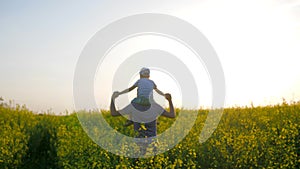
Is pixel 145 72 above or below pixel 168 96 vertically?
above

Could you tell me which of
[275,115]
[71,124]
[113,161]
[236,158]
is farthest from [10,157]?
[275,115]

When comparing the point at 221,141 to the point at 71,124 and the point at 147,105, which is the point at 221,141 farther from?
the point at 71,124

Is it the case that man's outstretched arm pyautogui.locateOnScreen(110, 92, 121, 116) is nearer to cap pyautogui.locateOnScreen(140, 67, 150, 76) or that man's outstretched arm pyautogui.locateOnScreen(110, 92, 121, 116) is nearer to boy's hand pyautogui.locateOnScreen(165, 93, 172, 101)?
cap pyautogui.locateOnScreen(140, 67, 150, 76)

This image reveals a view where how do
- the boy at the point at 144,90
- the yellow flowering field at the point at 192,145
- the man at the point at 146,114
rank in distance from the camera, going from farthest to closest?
1. the yellow flowering field at the point at 192,145
2. the man at the point at 146,114
3. the boy at the point at 144,90

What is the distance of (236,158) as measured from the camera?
31.5ft

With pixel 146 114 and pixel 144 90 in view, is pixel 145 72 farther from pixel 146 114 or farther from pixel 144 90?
pixel 146 114

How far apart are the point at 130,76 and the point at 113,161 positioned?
105 inches

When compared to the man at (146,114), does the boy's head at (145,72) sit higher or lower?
higher

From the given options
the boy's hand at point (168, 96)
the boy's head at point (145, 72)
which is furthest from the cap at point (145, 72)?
the boy's hand at point (168, 96)

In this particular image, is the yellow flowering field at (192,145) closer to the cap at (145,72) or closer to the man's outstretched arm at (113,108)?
the man's outstretched arm at (113,108)

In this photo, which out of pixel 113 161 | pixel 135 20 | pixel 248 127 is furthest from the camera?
pixel 248 127

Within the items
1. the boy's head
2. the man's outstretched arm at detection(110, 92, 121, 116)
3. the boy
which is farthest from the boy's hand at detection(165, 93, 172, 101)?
the man's outstretched arm at detection(110, 92, 121, 116)

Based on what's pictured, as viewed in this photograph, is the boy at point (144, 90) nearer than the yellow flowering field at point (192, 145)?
Yes

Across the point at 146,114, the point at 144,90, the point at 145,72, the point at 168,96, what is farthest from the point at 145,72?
the point at 146,114
